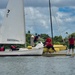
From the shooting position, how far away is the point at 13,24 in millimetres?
50969

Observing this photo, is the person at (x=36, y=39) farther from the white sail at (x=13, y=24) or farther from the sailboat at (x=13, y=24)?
the white sail at (x=13, y=24)

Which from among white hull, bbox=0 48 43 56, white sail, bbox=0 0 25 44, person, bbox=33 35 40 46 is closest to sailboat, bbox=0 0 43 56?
white sail, bbox=0 0 25 44

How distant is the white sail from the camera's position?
50.1 meters

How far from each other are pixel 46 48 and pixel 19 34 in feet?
16.0

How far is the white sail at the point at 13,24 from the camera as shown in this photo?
50.1 m

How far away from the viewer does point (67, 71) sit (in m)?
28.1

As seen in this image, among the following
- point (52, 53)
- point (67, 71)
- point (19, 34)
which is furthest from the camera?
point (19, 34)

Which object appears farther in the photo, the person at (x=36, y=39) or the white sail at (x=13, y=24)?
the white sail at (x=13, y=24)

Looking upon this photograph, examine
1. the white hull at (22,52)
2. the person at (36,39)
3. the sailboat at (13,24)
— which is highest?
the sailboat at (13,24)

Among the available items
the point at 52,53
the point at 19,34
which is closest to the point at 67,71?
the point at 52,53

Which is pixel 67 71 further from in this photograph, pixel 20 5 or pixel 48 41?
pixel 20 5

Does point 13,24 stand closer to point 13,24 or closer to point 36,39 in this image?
point 13,24

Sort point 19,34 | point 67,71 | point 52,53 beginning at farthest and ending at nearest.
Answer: point 19,34 → point 52,53 → point 67,71

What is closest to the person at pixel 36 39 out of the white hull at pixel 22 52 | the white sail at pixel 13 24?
the white hull at pixel 22 52
